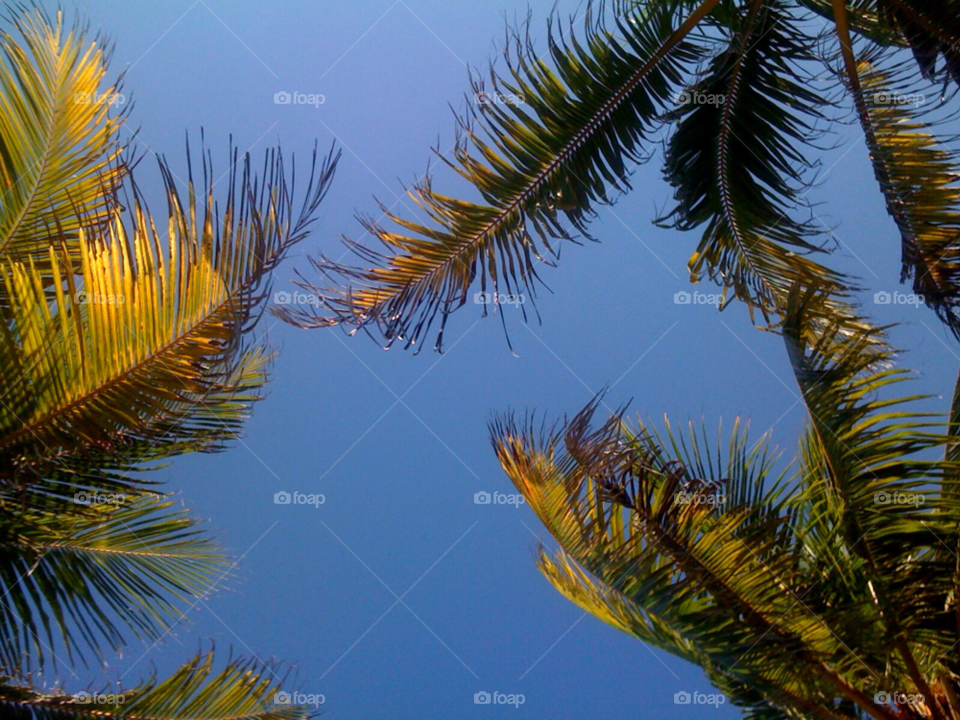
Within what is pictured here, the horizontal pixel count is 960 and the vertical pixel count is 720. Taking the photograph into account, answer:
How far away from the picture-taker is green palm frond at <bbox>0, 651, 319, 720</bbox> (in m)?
3.16

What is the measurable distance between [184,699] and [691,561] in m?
2.49

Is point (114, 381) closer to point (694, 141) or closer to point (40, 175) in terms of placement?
point (40, 175)

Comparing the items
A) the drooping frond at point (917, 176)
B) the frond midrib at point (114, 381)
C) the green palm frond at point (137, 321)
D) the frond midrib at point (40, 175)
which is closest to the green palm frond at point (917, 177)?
the drooping frond at point (917, 176)

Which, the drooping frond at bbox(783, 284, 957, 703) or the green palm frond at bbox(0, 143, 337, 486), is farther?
the drooping frond at bbox(783, 284, 957, 703)

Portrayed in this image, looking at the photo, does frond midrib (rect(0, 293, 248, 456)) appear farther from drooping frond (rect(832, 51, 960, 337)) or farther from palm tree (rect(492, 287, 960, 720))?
drooping frond (rect(832, 51, 960, 337))

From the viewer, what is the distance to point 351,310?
14.1 feet

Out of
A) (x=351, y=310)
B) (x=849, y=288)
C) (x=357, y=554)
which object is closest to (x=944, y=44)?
(x=849, y=288)

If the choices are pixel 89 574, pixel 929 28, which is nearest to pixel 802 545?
pixel 929 28

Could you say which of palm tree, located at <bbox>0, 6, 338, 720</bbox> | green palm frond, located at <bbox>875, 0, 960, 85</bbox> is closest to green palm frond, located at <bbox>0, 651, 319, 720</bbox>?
palm tree, located at <bbox>0, 6, 338, 720</bbox>

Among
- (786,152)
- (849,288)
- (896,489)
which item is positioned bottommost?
(896,489)

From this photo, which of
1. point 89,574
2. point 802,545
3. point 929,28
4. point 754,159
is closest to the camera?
point 89,574

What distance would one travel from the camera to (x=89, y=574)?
133 inches

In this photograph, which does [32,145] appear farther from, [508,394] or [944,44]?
[508,394]

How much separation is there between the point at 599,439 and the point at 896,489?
4.96ft
